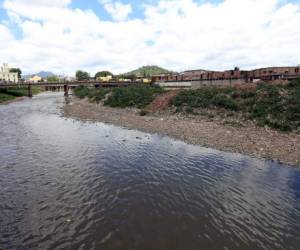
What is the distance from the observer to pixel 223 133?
25719 millimetres

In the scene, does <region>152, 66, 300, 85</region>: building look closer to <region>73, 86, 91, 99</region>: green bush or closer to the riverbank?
the riverbank

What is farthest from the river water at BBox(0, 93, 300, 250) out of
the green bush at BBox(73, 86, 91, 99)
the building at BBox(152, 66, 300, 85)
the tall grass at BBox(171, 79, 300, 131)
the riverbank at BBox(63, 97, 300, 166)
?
the green bush at BBox(73, 86, 91, 99)

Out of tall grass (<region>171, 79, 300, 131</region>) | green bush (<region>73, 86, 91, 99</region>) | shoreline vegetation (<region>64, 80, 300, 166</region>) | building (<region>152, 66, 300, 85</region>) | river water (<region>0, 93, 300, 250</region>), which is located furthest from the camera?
green bush (<region>73, 86, 91, 99</region>)

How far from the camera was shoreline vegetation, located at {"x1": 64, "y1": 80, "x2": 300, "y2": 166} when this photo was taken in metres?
21.5

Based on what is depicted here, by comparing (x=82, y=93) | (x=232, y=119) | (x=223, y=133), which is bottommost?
(x=223, y=133)

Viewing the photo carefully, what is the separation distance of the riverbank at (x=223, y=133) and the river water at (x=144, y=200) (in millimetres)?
2149

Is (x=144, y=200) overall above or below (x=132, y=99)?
below

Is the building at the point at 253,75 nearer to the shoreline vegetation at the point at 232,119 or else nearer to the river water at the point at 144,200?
the shoreline vegetation at the point at 232,119

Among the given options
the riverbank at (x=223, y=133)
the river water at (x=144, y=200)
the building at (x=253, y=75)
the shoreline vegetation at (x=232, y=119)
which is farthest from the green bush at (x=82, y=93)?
the river water at (x=144, y=200)

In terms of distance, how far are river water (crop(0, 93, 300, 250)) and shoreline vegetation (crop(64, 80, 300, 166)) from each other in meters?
3.35

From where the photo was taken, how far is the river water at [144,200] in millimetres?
9242

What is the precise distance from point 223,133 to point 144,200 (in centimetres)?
1588

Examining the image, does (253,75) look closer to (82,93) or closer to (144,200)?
(82,93)

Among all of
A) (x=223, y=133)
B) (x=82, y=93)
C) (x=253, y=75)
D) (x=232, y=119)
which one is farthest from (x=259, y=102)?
(x=82, y=93)
